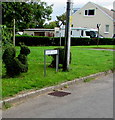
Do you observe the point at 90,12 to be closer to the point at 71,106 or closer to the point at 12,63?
the point at 12,63

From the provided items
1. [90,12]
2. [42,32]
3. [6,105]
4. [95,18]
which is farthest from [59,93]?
[42,32]

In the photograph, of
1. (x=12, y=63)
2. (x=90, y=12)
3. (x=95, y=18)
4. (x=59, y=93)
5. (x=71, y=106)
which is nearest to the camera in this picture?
(x=71, y=106)

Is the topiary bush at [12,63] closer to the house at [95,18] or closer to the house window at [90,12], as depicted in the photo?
the house at [95,18]

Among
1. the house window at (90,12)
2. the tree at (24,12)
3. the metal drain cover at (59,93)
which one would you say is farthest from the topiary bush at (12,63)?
the house window at (90,12)

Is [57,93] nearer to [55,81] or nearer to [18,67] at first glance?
[55,81]

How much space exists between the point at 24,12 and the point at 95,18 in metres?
28.0

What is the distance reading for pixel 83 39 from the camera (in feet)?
103

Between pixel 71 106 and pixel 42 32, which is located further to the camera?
pixel 42 32

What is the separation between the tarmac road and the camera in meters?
4.63

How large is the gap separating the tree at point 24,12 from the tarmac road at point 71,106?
12271 mm

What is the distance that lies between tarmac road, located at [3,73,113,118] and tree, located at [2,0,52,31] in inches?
483

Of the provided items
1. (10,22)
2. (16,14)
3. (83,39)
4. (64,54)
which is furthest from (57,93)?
(83,39)

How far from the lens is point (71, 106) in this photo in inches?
204

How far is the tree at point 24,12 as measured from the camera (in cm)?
1805
